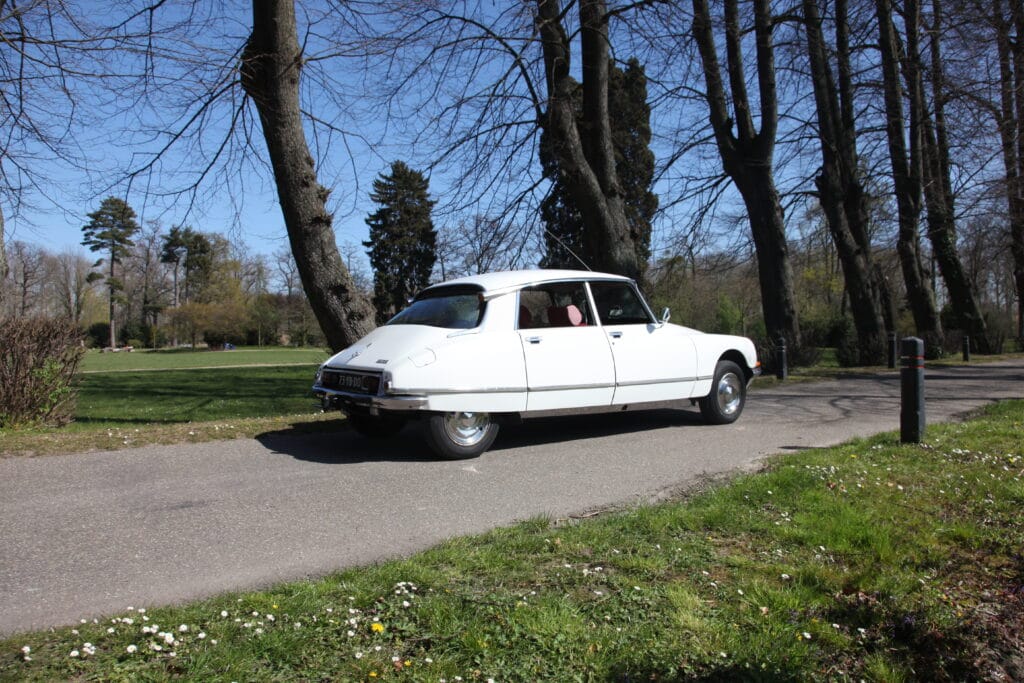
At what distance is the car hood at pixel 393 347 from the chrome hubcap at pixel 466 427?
2.10 ft

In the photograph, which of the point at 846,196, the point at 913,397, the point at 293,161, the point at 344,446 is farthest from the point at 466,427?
the point at 846,196

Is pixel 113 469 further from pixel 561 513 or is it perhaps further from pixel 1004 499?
pixel 1004 499

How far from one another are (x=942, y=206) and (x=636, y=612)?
22272mm

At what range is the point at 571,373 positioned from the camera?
7285 mm

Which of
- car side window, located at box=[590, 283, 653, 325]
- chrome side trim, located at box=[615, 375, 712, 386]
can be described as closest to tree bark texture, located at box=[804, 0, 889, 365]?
chrome side trim, located at box=[615, 375, 712, 386]

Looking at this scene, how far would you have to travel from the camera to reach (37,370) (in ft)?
29.1

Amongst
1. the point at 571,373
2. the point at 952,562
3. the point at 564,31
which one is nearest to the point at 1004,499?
the point at 952,562

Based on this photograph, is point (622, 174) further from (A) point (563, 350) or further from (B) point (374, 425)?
(B) point (374, 425)

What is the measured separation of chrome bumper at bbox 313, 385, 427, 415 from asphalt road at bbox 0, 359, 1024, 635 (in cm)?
51

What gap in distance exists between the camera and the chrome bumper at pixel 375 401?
628cm

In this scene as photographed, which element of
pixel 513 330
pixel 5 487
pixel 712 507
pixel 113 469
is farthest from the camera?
pixel 513 330

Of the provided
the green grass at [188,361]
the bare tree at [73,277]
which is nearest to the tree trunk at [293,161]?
the green grass at [188,361]

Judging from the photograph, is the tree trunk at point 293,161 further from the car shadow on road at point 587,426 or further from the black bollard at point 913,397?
the black bollard at point 913,397

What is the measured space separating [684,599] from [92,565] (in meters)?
3.20
